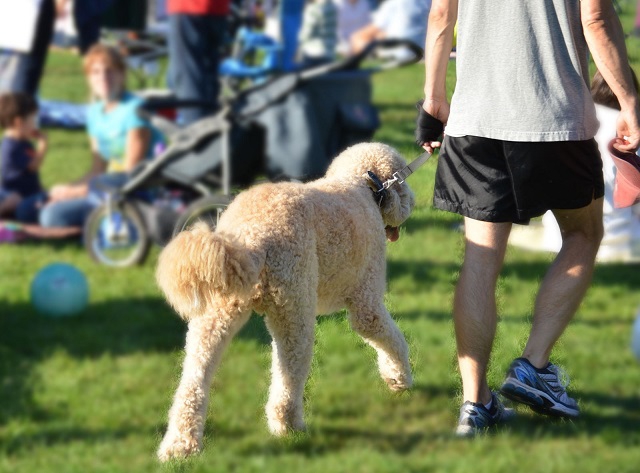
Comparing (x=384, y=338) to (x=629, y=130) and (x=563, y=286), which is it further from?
(x=629, y=130)

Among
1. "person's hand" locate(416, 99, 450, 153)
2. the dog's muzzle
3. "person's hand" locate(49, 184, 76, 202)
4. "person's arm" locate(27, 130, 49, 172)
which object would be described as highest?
"person's hand" locate(416, 99, 450, 153)

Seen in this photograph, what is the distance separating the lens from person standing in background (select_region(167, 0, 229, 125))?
4915 mm

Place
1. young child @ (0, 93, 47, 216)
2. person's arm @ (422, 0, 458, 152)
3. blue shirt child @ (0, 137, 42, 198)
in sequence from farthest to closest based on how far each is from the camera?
blue shirt child @ (0, 137, 42, 198), young child @ (0, 93, 47, 216), person's arm @ (422, 0, 458, 152)

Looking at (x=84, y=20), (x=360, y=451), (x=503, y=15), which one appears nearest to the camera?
(x=503, y=15)

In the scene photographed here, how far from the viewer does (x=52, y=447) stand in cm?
492

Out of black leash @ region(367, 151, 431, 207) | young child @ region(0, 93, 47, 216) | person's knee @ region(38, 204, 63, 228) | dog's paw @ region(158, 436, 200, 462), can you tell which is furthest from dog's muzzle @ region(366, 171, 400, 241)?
young child @ region(0, 93, 47, 216)

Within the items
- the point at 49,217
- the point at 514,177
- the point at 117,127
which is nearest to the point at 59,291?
the point at 117,127

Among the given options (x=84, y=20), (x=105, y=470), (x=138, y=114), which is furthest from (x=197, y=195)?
(x=84, y=20)

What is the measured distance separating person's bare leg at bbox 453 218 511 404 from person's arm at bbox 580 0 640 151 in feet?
0.97

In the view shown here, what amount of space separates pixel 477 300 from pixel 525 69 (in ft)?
1.64

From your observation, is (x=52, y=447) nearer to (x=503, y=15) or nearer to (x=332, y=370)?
(x=332, y=370)

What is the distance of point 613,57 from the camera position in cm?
159

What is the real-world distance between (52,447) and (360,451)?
157 cm

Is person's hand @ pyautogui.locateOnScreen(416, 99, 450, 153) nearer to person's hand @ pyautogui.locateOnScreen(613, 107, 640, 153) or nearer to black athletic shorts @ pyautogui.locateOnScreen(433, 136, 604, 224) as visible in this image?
black athletic shorts @ pyautogui.locateOnScreen(433, 136, 604, 224)
